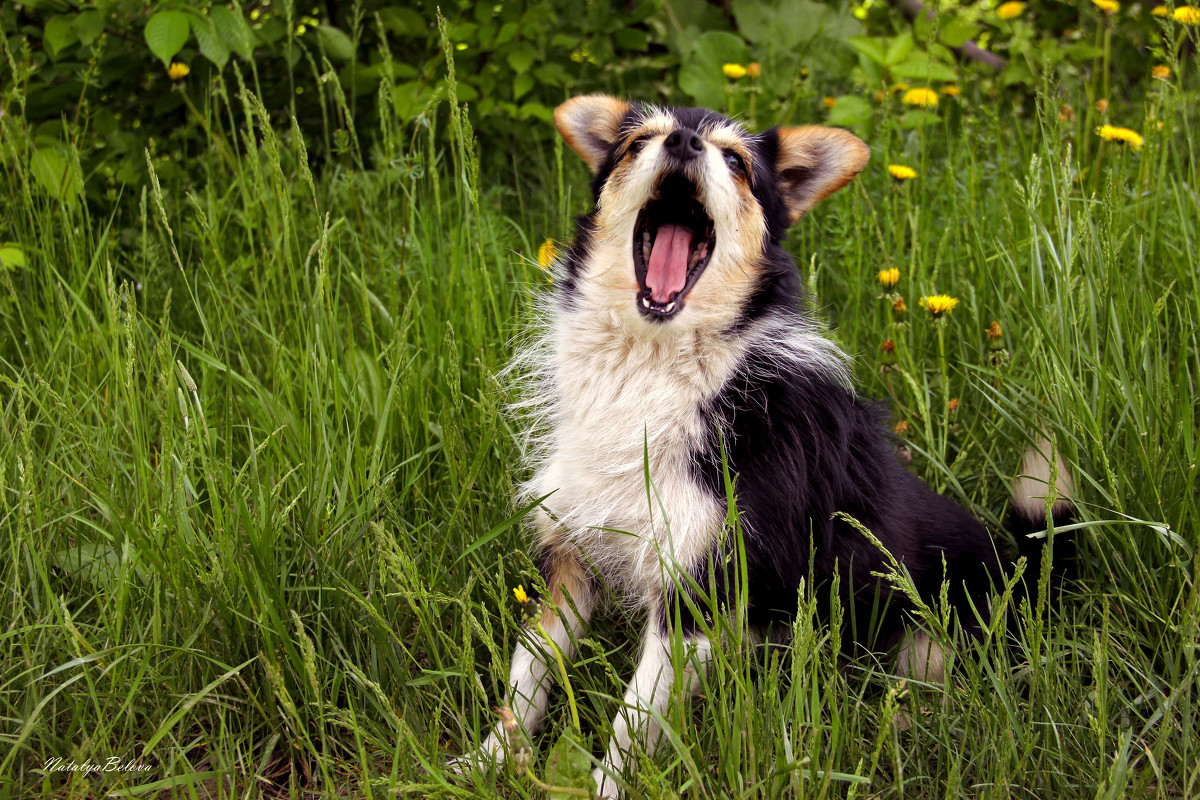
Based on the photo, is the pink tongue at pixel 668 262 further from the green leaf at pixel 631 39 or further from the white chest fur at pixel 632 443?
the green leaf at pixel 631 39

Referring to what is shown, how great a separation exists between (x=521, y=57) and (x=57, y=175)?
1759 millimetres

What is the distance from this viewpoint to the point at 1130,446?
2.36 meters

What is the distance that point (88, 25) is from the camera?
10.5 ft

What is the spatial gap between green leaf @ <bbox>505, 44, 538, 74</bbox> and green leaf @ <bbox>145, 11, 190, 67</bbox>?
4.19ft

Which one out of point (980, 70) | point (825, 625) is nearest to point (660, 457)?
point (825, 625)

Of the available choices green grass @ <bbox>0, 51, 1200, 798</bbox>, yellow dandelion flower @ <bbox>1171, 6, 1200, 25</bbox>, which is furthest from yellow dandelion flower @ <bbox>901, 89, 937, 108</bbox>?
yellow dandelion flower @ <bbox>1171, 6, 1200, 25</bbox>

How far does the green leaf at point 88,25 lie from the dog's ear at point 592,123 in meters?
1.70

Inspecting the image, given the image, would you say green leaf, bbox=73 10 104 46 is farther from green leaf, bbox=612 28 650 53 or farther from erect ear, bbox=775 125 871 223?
erect ear, bbox=775 125 871 223

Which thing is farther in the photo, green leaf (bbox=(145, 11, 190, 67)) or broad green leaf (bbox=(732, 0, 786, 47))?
broad green leaf (bbox=(732, 0, 786, 47))

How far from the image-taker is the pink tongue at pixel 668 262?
2.31 m

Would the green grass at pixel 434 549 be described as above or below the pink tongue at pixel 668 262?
below

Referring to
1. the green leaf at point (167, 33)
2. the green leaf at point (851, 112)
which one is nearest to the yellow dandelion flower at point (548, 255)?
the green leaf at point (167, 33)

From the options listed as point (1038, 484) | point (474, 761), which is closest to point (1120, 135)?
point (1038, 484)

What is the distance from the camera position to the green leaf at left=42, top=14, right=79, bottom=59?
10.6ft
